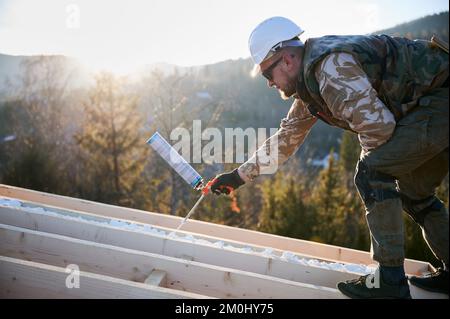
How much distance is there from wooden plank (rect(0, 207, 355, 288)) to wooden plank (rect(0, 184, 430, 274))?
676 mm

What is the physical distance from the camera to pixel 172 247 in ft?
8.45

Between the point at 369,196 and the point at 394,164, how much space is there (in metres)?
0.21

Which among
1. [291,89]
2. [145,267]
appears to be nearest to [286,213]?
[291,89]

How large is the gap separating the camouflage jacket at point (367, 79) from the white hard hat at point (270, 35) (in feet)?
0.43

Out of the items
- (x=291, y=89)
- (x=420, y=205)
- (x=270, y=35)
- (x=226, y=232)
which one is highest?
(x=270, y=35)

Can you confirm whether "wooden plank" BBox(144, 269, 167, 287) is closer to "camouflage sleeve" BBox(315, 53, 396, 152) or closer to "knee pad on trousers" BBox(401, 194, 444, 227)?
"camouflage sleeve" BBox(315, 53, 396, 152)

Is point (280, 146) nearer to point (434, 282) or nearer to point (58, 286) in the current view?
point (434, 282)

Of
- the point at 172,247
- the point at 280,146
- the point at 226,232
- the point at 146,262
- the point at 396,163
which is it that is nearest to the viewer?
the point at 396,163

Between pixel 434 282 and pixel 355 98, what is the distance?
47.3 inches

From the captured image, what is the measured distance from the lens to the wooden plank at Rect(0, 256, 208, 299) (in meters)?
1.83

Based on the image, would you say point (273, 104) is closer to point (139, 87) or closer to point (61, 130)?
point (61, 130)

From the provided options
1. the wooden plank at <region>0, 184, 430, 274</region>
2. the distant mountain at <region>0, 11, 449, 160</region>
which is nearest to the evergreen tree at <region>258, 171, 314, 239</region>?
the distant mountain at <region>0, 11, 449, 160</region>

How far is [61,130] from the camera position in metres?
18.0
